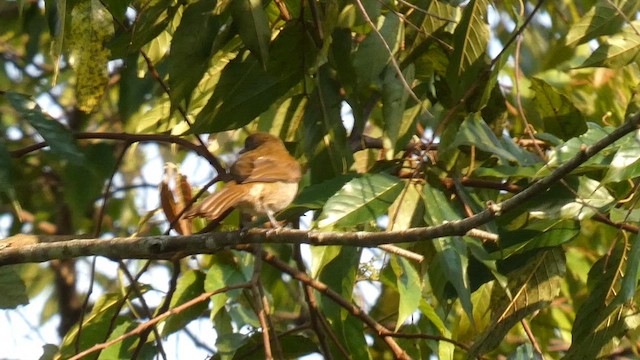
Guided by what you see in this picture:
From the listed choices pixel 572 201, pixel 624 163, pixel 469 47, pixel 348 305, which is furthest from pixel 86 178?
pixel 624 163

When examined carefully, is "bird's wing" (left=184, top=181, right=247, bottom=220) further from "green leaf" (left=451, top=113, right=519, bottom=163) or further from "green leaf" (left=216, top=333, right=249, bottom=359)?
"green leaf" (left=451, top=113, right=519, bottom=163)

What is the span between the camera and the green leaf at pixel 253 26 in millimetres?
2957

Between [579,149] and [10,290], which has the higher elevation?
[10,290]

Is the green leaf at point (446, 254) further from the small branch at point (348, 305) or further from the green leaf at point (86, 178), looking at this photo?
the green leaf at point (86, 178)

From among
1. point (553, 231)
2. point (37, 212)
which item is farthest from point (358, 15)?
point (37, 212)

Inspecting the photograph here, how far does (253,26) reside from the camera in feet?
9.70

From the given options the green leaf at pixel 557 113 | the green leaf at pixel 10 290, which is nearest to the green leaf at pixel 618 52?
the green leaf at pixel 557 113

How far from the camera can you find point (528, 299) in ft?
10.6

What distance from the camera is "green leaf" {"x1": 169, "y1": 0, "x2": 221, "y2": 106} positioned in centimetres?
310

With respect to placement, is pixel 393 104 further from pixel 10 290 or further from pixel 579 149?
pixel 10 290

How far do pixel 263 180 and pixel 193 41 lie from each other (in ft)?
1.90

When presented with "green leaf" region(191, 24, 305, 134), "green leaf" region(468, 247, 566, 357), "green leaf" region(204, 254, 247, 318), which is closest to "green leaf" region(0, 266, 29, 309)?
"green leaf" region(204, 254, 247, 318)

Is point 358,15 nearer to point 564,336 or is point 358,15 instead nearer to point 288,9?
point 288,9

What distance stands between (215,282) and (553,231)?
3.69ft
